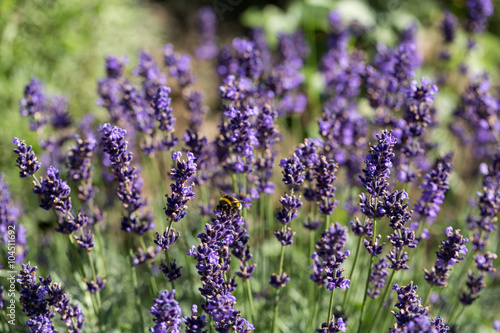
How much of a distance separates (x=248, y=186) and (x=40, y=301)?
2160mm

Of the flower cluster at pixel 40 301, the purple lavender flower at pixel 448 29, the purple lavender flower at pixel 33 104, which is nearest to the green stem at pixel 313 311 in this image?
the flower cluster at pixel 40 301

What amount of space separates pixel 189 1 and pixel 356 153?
25.0 feet

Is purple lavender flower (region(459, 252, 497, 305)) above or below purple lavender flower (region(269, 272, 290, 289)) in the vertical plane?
above

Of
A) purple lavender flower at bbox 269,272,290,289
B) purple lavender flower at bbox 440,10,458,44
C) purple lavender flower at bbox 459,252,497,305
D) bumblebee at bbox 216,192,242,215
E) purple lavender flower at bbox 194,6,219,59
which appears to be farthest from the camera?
purple lavender flower at bbox 194,6,219,59

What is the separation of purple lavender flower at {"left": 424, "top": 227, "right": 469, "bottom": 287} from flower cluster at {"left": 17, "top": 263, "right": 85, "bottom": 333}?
196cm

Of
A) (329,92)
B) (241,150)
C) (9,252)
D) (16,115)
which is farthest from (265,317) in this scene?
(16,115)

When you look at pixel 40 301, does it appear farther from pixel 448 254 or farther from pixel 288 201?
pixel 448 254

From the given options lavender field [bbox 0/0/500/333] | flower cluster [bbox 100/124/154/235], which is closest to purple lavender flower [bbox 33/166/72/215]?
lavender field [bbox 0/0/500/333]

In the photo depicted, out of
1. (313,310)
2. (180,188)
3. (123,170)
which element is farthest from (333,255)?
(123,170)

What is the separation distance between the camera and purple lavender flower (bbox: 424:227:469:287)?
2305mm

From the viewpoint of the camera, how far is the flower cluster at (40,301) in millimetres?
2236

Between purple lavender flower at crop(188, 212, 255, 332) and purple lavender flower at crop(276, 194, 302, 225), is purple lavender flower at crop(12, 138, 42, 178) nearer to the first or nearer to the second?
purple lavender flower at crop(188, 212, 255, 332)

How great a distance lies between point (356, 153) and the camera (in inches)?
155

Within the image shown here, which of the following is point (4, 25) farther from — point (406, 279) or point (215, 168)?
point (406, 279)
